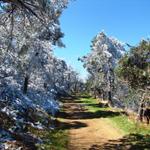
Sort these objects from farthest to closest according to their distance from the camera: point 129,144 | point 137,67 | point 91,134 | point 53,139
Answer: point 137,67, point 91,134, point 53,139, point 129,144

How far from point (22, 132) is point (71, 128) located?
25.0ft

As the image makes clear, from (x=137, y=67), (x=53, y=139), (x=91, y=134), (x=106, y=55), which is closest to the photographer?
(x=53, y=139)

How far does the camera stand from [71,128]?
27266 millimetres

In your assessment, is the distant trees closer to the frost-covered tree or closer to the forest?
the forest

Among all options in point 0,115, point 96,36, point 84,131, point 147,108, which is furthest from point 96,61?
point 0,115

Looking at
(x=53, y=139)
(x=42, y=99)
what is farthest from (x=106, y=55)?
(x=53, y=139)

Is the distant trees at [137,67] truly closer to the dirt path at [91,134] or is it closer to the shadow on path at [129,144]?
the dirt path at [91,134]

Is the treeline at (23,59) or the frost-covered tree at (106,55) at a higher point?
the frost-covered tree at (106,55)

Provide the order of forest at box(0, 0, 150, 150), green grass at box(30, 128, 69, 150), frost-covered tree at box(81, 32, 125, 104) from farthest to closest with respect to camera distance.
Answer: frost-covered tree at box(81, 32, 125, 104)
green grass at box(30, 128, 69, 150)
forest at box(0, 0, 150, 150)

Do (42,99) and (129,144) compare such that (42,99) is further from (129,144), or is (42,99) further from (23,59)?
(129,144)

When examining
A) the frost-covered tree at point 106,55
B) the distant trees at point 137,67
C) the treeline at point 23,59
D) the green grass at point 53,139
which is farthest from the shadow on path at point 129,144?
the frost-covered tree at point 106,55

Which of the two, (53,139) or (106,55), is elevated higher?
(106,55)

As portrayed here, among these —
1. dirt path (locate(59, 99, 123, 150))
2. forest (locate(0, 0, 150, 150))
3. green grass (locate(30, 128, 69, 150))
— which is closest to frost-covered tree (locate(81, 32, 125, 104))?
forest (locate(0, 0, 150, 150))

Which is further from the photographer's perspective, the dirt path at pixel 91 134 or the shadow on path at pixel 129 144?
→ the dirt path at pixel 91 134
